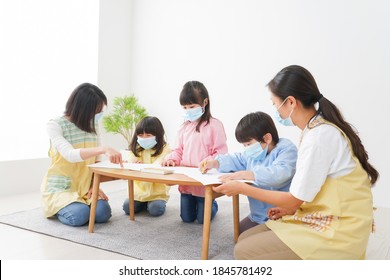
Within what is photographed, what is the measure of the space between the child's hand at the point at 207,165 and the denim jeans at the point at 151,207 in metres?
0.78

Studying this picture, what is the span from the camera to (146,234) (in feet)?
7.46

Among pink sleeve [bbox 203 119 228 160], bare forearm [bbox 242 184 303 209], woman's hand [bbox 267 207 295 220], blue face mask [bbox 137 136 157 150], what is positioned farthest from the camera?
blue face mask [bbox 137 136 157 150]

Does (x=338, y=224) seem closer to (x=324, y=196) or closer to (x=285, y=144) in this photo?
(x=324, y=196)

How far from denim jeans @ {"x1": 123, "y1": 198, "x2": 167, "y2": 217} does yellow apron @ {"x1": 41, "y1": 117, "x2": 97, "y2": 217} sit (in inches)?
13.9

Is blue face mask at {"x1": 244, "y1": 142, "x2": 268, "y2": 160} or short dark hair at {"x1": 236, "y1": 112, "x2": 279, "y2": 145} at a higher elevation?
short dark hair at {"x1": 236, "y1": 112, "x2": 279, "y2": 145}

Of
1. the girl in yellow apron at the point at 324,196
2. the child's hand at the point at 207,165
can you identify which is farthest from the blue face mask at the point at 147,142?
the girl in yellow apron at the point at 324,196

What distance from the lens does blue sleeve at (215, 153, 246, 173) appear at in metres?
2.11

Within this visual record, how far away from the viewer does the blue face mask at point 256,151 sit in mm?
1932

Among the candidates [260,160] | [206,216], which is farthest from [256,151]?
[206,216]

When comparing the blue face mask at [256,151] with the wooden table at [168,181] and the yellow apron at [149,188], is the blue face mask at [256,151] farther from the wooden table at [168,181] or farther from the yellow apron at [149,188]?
the yellow apron at [149,188]

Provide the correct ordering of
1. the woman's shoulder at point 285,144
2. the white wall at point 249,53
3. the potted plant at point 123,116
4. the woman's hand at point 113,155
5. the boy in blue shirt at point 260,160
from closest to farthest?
the boy in blue shirt at point 260,160
the woman's shoulder at point 285,144
the woman's hand at point 113,155
the white wall at point 249,53
the potted plant at point 123,116

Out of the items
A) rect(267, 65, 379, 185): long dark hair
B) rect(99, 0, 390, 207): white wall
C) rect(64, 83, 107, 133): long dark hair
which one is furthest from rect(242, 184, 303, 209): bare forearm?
rect(99, 0, 390, 207): white wall

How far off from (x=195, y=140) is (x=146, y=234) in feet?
2.29

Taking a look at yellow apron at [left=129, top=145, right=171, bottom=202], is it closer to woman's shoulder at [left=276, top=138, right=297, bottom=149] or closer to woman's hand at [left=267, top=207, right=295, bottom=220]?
woman's shoulder at [left=276, top=138, right=297, bottom=149]
